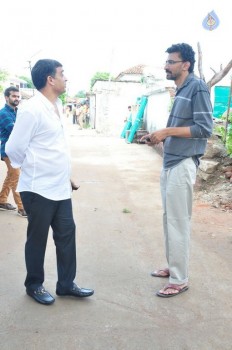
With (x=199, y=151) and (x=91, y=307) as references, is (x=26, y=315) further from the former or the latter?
(x=199, y=151)

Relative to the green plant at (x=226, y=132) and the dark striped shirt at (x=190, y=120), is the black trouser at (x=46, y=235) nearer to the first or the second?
the dark striped shirt at (x=190, y=120)

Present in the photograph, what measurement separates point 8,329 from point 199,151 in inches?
77.3

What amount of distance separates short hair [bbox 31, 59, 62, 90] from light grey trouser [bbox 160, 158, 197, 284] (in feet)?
3.98

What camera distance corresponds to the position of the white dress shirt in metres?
2.86

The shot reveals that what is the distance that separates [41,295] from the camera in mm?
3131

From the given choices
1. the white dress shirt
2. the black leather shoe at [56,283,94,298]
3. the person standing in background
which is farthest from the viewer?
the person standing in background

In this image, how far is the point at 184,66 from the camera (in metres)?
3.15

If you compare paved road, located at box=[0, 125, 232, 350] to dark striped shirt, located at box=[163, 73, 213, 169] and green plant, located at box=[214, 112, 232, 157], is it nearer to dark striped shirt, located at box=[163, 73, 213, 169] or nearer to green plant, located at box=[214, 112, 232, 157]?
dark striped shirt, located at box=[163, 73, 213, 169]

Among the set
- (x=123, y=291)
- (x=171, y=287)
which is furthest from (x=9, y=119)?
(x=171, y=287)

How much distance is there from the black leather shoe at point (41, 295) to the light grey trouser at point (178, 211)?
1.03 m

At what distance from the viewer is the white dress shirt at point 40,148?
9.37 ft

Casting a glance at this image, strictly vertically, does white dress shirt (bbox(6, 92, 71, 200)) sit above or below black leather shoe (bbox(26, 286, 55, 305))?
above

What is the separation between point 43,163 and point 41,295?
1065 mm

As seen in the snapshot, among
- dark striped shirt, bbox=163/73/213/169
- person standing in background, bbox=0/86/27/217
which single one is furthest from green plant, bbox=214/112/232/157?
dark striped shirt, bbox=163/73/213/169
